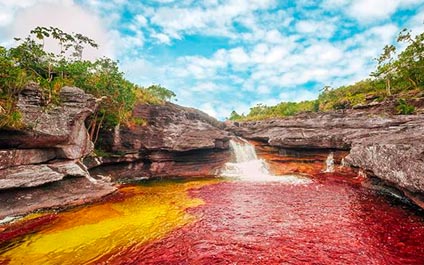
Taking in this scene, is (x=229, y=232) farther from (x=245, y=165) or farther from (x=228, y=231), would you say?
(x=245, y=165)

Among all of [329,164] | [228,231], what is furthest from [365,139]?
[228,231]

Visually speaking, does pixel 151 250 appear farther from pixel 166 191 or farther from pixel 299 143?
pixel 299 143

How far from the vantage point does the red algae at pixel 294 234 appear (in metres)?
8.62

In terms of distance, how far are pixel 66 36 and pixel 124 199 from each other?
1894 cm

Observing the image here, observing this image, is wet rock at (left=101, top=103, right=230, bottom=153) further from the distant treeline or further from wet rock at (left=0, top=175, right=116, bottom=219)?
the distant treeline

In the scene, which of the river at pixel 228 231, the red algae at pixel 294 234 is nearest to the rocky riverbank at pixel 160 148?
the river at pixel 228 231

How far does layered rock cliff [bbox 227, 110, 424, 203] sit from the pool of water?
2.44 metres

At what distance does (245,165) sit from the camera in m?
32.5

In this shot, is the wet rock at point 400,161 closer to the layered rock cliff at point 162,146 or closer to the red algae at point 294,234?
the red algae at point 294,234

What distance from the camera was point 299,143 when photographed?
96.5 ft

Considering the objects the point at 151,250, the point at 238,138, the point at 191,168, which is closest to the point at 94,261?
the point at 151,250

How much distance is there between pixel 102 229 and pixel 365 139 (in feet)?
63.9

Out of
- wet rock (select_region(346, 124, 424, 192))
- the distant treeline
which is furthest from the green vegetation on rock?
the distant treeline

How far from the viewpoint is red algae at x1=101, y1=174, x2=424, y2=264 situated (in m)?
8.62
